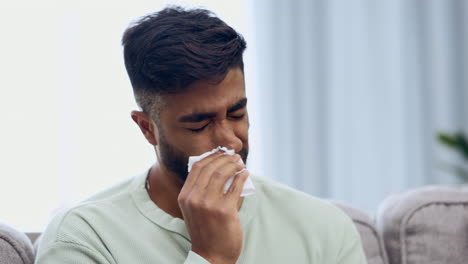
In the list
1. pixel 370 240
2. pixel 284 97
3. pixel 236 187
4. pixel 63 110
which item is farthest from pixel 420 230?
pixel 63 110

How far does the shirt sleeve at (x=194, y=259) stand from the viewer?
47.6 inches

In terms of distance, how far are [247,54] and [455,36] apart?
1.17 metres

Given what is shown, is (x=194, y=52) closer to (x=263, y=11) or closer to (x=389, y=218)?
(x=389, y=218)

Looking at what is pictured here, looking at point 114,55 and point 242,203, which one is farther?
point 114,55

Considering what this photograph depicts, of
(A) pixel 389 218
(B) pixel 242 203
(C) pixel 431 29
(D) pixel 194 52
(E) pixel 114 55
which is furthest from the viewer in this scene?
(C) pixel 431 29

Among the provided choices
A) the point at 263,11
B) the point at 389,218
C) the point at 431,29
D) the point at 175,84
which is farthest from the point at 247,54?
the point at 175,84

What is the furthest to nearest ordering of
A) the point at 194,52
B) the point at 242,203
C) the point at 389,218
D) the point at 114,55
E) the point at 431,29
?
the point at 431,29
the point at 114,55
the point at 389,218
the point at 242,203
the point at 194,52

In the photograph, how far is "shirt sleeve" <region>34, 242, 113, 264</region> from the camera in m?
1.25

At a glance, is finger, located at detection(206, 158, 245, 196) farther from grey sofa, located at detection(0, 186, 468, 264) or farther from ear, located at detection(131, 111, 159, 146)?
grey sofa, located at detection(0, 186, 468, 264)

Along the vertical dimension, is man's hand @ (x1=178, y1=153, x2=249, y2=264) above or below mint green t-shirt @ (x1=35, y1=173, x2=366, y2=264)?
above

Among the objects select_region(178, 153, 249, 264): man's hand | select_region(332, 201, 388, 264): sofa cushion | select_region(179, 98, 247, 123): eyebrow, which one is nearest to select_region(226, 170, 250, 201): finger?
select_region(178, 153, 249, 264): man's hand

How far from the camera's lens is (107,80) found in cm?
325

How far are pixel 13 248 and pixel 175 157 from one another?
1.28ft

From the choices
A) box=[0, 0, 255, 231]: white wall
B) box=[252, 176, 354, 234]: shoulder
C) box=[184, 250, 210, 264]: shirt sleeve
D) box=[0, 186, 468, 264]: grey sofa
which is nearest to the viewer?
box=[184, 250, 210, 264]: shirt sleeve
